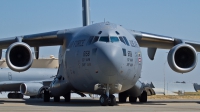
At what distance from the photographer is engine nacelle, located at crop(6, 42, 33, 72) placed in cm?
2147

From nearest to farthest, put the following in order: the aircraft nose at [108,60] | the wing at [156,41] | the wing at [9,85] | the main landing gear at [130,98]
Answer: the aircraft nose at [108,60] → the wing at [156,41] → the main landing gear at [130,98] → the wing at [9,85]

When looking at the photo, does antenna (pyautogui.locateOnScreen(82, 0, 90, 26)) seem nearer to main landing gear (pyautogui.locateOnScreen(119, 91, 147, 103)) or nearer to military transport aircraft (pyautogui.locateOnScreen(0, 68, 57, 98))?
main landing gear (pyautogui.locateOnScreen(119, 91, 147, 103))

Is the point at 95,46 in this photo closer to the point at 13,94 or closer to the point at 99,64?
the point at 99,64

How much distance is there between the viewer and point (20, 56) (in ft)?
72.2

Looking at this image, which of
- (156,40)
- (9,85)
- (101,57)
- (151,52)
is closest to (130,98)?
(151,52)

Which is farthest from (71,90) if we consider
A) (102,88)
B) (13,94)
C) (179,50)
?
(13,94)

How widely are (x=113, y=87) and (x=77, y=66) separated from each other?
1.89 m

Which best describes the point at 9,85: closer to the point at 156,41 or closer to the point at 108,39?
the point at 156,41

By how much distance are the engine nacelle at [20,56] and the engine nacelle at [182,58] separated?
20.9 feet

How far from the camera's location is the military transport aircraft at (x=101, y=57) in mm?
19219

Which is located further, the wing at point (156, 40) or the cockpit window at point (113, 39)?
the wing at point (156, 40)

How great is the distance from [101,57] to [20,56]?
15.8 ft

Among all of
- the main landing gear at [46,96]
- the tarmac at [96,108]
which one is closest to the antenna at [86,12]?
the main landing gear at [46,96]

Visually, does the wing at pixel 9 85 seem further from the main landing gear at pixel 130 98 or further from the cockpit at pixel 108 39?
the cockpit at pixel 108 39
